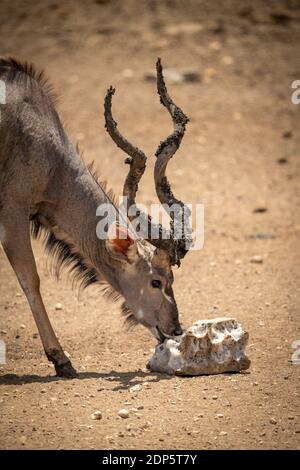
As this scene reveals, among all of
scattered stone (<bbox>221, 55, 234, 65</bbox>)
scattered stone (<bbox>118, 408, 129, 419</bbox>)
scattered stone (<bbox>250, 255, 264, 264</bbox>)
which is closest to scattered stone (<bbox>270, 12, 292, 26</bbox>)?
scattered stone (<bbox>221, 55, 234, 65</bbox>)

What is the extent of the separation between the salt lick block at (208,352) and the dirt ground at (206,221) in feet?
0.36

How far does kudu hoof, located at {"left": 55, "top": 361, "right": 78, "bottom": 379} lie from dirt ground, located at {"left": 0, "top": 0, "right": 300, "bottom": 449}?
5.7 inches

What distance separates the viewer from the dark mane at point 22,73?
8109 millimetres

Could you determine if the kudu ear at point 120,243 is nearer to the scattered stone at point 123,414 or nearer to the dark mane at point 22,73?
the dark mane at point 22,73

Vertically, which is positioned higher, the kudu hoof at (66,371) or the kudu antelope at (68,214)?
the kudu antelope at (68,214)

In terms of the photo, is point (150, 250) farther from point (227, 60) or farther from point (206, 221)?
point (227, 60)

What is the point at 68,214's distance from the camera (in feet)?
25.9

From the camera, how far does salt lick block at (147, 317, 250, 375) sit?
7301 millimetres

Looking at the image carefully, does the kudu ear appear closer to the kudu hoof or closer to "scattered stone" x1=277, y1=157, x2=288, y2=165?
the kudu hoof

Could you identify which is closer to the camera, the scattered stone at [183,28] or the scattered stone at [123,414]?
the scattered stone at [123,414]

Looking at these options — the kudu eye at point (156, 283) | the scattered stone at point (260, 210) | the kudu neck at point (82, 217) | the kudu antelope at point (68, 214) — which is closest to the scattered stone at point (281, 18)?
the scattered stone at point (260, 210)

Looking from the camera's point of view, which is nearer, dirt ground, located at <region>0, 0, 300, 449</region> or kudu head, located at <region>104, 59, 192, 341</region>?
dirt ground, located at <region>0, 0, 300, 449</region>

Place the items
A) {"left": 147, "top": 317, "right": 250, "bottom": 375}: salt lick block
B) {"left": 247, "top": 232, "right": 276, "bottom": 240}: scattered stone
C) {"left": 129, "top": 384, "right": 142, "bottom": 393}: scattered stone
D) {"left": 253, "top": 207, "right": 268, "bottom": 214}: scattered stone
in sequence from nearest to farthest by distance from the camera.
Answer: {"left": 129, "top": 384, "right": 142, "bottom": 393}: scattered stone → {"left": 147, "top": 317, "right": 250, "bottom": 375}: salt lick block → {"left": 247, "top": 232, "right": 276, "bottom": 240}: scattered stone → {"left": 253, "top": 207, "right": 268, "bottom": 214}: scattered stone

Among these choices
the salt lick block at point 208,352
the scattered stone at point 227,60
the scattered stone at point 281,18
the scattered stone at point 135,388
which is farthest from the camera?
the scattered stone at point 281,18
